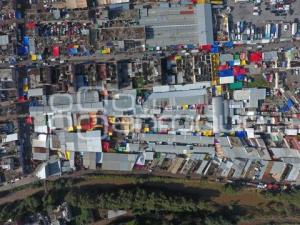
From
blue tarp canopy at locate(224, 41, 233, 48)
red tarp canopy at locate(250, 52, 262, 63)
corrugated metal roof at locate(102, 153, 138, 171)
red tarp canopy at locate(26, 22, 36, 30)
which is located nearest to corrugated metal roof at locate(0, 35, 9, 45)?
red tarp canopy at locate(26, 22, 36, 30)

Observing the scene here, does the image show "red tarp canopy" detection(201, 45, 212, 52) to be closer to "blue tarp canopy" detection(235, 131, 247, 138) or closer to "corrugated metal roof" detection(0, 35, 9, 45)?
"blue tarp canopy" detection(235, 131, 247, 138)

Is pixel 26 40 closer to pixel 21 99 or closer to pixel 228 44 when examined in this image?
pixel 21 99

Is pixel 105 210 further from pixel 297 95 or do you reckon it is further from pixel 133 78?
pixel 297 95

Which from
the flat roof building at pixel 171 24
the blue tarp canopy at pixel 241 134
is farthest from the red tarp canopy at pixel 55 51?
the blue tarp canopy at pixel 241 134

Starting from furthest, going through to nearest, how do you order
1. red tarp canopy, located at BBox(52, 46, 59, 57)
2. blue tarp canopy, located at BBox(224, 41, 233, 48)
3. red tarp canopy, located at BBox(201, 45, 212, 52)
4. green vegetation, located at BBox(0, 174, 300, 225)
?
red tarp canopy, located at BBox(52, 46, 59, 57)
blue tarp canopy, located at BBox(224, 41, 233, 48)
red tarp canopy, located at BBox(201, 45, 212, 52)
green vegetation, located at BBox(0, 174, 300, 225)

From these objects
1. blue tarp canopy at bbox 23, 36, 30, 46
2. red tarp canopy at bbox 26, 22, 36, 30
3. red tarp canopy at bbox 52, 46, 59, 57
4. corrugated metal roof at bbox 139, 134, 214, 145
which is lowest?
corrugated metal roof at bbox 139, 134, 214, 145

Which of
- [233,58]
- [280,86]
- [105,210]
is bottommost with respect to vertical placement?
[105,210]

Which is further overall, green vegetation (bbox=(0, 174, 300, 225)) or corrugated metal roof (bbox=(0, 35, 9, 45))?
corrugated metal roof (bbox=(0, 35, 9, 45))

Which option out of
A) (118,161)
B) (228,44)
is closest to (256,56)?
(228,44)

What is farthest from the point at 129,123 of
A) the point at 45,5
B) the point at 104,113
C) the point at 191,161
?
the point at 45,5

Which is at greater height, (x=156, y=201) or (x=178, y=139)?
(x=178, y=139)

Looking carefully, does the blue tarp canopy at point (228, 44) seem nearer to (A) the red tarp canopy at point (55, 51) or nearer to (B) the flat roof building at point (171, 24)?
(B) the flat roof building at point (171, 24)
